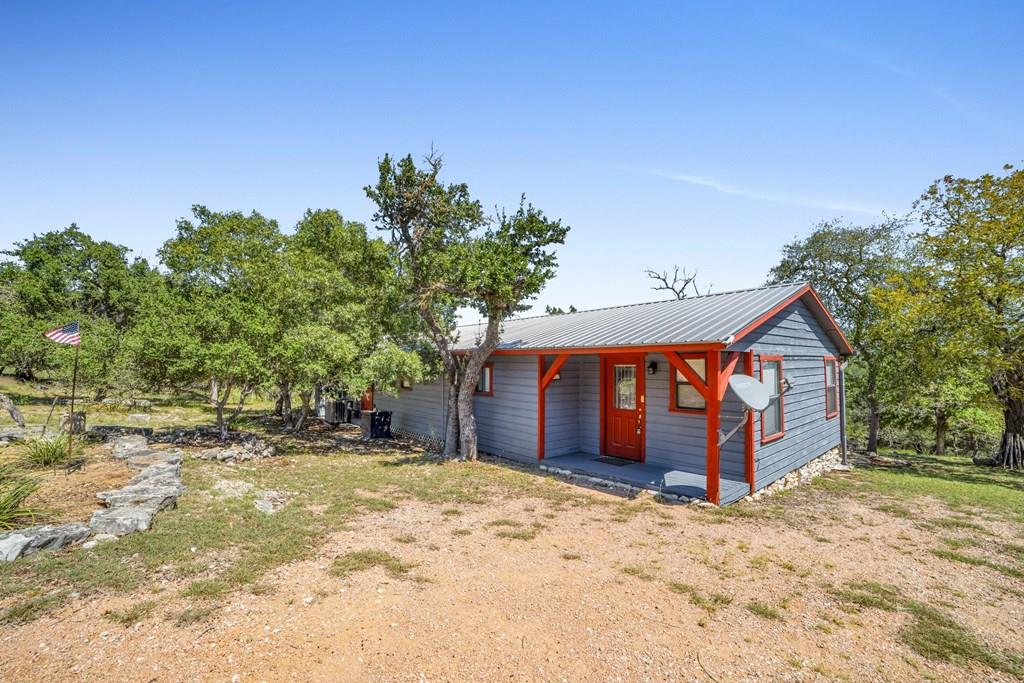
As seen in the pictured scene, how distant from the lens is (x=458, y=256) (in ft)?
31.8

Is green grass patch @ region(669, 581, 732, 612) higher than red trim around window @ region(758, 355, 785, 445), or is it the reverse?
red trim around window @ region(758, 355, 785, 445)

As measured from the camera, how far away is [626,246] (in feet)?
61.6

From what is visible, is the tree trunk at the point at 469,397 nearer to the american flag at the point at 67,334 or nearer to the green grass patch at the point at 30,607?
the american flag at the point at 67,334

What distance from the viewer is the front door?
10016 millimetres

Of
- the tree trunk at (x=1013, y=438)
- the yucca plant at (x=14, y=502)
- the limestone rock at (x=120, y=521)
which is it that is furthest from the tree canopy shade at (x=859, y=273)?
the yucca plant at (x=14, y=502)

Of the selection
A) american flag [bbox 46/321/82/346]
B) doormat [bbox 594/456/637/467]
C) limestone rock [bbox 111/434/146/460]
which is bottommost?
doormat [bbox 594/456/637/467]

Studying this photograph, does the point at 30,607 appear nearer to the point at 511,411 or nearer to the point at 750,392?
the point at 511,411

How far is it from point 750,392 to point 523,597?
4897mm

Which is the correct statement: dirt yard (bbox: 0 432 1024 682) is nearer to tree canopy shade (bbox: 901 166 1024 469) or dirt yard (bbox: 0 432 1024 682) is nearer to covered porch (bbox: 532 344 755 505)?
covered porch (bbox: 532 344 755 505)

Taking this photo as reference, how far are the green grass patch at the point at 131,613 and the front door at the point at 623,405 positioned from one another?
840 centimetres

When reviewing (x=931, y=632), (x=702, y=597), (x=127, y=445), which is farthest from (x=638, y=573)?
(x=127, y=445)

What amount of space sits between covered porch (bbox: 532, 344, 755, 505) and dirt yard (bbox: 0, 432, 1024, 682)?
133cm

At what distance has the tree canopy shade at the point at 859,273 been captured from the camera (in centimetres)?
1695

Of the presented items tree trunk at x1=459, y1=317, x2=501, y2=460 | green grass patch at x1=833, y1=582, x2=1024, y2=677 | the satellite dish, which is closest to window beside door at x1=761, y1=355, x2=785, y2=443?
the satellite dish
